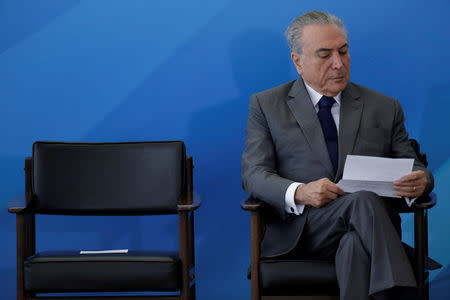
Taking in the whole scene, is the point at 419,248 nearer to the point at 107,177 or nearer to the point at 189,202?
the point at 189,202

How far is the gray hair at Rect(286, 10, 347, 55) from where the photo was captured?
2.86 m

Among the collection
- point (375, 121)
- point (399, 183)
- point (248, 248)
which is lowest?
point (248, 248)

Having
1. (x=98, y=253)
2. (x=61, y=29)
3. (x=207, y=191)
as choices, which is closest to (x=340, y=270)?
(x=98, y=253)

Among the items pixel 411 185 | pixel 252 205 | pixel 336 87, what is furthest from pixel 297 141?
pixel 411 185

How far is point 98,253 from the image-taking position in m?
2.80

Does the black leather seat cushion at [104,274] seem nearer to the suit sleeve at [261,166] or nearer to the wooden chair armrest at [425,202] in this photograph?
the suit sleeve at [261,166]

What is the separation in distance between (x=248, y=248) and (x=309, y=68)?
1.18 metres

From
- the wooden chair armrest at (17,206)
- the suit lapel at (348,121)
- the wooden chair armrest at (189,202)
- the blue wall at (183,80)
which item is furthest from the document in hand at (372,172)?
the wooden chair armrest at (17,206)

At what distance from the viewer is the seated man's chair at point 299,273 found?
2.46 m

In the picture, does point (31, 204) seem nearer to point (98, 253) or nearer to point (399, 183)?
point (98, 253)

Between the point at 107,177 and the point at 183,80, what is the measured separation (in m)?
0.75

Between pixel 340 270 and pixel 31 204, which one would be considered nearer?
pixel 340 270

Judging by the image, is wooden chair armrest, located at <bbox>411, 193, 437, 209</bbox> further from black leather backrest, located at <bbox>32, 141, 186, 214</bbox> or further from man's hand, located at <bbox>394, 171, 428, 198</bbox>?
black leather backrest, located at <bbox>32, 141, 186, 214</bbox>

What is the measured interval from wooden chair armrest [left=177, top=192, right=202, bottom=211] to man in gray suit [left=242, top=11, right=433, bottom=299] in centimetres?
23
